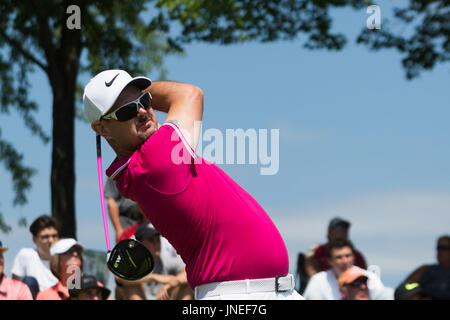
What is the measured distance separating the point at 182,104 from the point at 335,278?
4825 millimetres

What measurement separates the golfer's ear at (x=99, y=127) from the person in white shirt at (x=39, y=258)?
489cm

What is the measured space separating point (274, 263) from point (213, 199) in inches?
17.0

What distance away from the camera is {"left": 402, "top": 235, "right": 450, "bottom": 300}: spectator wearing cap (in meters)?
7.76

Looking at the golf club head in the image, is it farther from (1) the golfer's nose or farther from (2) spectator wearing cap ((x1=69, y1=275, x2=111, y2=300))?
(2) spectator wearing cap ((x1=69, y1=275, x2=111, y2=300))

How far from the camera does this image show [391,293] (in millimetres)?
7305

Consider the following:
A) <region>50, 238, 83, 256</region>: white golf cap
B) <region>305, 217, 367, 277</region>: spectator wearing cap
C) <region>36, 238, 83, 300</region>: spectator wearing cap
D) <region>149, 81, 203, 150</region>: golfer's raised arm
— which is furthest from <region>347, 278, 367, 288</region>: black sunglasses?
<region>149, 81, 203, 150</region>: golfer's raised arm

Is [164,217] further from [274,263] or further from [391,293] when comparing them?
[391,293]

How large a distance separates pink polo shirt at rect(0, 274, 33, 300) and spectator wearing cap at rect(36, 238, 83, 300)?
140 mm

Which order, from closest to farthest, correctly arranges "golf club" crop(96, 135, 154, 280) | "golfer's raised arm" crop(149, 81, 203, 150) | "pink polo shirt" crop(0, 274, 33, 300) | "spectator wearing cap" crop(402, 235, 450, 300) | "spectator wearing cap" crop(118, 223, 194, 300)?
"golfer's raised arm" crop(149, 81, 203, 150) < "golf club" crop(96, 135, 154, 280) < "pink polo shirt" crop(0, 274, 33, 300) < "spectator wearing cap" crop(118, 223, 194, 300) < "spectator wearing cap" crop(402, 235, 450, 300)

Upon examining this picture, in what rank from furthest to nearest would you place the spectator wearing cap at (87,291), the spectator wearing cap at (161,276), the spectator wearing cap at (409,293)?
the spectator wearing cap at (161,276)
the spectator wearing cap at (87,291)
the spectator wearing cap at (409,293)

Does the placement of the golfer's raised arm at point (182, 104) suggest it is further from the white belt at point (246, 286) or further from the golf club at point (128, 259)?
the white belt at point (246, 286)

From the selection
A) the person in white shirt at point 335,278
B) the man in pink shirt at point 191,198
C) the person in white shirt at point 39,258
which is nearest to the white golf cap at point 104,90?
the man in pink shirt at point 191,198

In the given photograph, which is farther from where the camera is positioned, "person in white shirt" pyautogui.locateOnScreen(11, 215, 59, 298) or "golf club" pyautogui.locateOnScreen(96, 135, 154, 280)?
"person in white shirt" pyautogui.locateOnScreen(11, 215, 59, 298)

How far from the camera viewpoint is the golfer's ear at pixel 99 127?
3.44 metres
